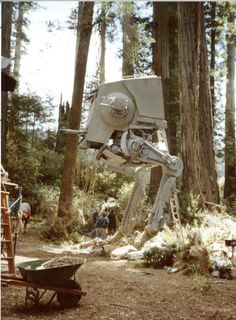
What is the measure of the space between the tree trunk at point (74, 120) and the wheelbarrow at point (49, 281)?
7.22m

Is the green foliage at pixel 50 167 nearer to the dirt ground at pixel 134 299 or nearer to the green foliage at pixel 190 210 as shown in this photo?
the green foliage at pixel 190 210

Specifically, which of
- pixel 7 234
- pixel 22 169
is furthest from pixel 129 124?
pixel 22 169

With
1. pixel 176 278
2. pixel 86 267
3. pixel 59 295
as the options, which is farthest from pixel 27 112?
pixel 59 295

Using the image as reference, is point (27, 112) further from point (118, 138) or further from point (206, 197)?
point (118, 138)

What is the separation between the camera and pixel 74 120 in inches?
483

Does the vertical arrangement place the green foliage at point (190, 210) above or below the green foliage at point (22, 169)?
below

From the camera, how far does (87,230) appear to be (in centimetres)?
1316

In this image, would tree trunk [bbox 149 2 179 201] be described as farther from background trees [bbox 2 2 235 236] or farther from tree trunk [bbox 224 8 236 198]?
tree trunk [bbox 224 8 236 198]

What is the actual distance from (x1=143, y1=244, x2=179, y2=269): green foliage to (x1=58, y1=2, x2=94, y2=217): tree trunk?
4534mm

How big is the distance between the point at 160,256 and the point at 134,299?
2642 mm

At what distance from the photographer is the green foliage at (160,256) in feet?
26.0

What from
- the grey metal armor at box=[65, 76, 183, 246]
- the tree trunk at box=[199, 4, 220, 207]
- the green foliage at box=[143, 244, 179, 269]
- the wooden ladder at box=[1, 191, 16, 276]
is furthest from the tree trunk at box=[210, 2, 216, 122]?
the wooden ladder at box=[1, 191, 16, 276]

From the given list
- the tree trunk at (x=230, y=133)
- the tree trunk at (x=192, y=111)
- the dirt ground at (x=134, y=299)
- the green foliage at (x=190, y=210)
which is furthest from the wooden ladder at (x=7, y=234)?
the tree trunk at (x=230, y=133)

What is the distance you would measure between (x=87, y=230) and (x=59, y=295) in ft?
27.5
